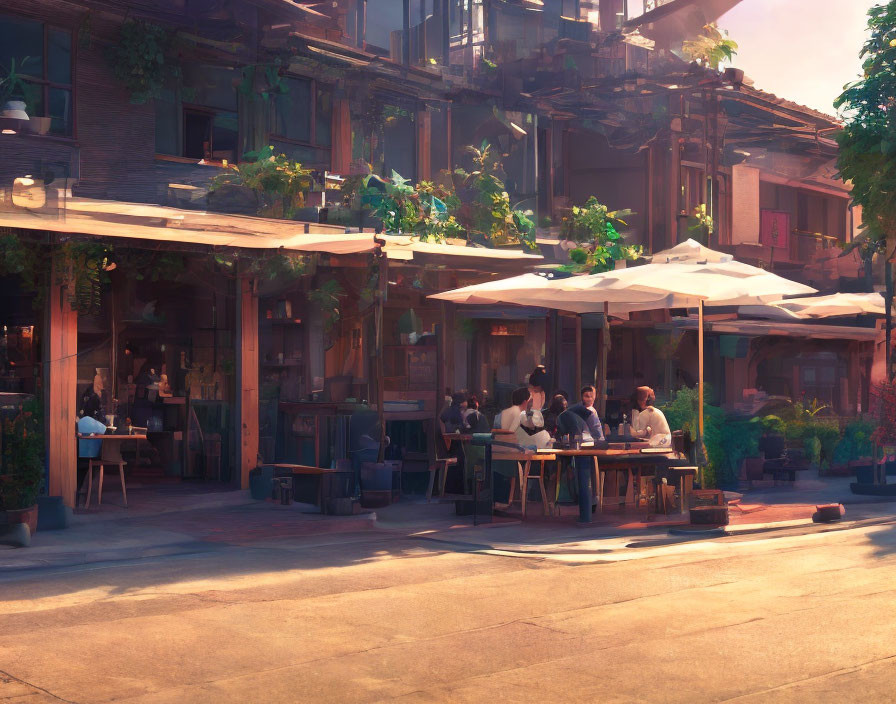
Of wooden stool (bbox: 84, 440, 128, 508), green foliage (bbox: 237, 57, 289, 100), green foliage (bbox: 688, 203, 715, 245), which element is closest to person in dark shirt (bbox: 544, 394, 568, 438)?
wooden stool (bbox: 84, 440, 128, 508)

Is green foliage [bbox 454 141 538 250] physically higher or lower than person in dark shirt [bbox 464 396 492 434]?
higher

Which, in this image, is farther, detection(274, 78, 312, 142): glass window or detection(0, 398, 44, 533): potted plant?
detection(274, 78, 312, 142): glass window

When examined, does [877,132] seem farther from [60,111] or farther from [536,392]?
[60,111]

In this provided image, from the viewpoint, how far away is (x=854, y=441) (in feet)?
68.8

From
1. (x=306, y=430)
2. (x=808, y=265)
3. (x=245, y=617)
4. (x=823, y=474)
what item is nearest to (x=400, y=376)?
(x=306, y=430)

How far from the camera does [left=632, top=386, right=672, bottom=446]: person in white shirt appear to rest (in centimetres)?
1598

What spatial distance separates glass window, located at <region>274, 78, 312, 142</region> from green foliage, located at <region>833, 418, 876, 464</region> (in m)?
9.78

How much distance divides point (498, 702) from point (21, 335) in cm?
1146

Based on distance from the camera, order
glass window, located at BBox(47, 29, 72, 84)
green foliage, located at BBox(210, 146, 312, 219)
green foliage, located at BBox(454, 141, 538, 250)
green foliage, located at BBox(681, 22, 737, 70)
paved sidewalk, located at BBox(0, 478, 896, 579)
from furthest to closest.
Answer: green foliage, located at BBox(681, 22, 737, 70) → green foliage, located at BBox(454, 141, 538, 250) → green foliage, located at BBox(210, 146, 312, 219) → glass window, located at BBox(47, 29, 72, 84) → paved sidewalk, located at BBox(0, 478, 896, 579)

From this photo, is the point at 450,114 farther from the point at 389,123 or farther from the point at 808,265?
the point at 808,265

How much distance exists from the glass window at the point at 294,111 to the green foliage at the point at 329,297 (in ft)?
10.6

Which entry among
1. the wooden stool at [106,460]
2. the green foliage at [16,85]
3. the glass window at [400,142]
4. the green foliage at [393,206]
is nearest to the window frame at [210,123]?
the green foliage at [393,206]

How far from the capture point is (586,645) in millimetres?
8195

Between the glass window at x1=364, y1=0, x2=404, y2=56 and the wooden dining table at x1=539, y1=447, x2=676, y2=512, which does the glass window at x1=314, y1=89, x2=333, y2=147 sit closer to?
the glass window at x1=364, y1=0, x2=404, y2=56
